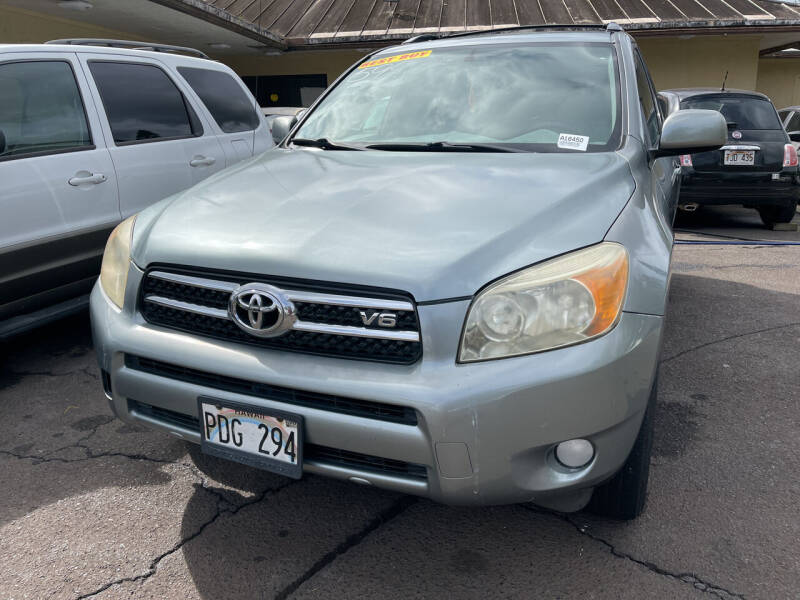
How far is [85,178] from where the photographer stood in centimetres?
372

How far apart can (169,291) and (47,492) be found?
107cm

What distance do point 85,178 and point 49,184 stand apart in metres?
0.24

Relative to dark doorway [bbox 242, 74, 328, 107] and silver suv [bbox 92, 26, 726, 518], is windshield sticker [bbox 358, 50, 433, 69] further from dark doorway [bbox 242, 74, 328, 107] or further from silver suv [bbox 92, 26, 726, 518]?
dark doorway [bbox 242, 74, 328, 107]

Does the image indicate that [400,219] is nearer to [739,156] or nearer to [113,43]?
[113,43]

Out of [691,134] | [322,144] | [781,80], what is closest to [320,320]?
[322,144]

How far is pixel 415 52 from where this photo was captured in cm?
335

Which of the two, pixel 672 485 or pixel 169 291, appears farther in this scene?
pixel 672 485

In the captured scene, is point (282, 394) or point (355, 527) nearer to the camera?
point (282, 394)

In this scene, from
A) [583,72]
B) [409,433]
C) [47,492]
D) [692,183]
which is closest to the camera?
[409,433]

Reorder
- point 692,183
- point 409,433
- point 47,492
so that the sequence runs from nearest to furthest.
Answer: point 409,433 < point 47,492 < point 692,183

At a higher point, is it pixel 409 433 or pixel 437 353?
pixel 437 353

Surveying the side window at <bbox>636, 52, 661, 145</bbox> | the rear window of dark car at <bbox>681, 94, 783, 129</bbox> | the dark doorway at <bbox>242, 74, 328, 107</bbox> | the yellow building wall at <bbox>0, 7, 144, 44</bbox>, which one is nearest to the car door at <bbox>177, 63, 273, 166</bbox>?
the side window at <bbox>636, 52, 661, 145</bbox>

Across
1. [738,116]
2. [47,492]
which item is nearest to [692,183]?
[738,116]

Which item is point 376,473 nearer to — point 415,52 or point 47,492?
point 47,492
